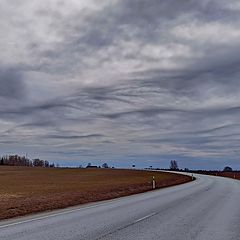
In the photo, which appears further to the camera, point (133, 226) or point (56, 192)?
point (56, 192)

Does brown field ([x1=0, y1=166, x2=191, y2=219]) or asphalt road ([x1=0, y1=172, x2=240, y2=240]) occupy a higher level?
brown field ([x1=0, y1=166, x2=191, y2=219])

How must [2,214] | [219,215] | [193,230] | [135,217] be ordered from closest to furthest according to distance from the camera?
[193,230] → [135,217] → [219,215] → [2,214]

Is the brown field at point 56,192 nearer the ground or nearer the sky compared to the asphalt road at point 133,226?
nearer the sky

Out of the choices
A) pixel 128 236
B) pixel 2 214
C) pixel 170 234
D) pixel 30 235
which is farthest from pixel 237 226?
pixel 2 214

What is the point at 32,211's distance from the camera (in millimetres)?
19812

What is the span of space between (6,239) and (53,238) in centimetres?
109

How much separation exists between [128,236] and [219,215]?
22.3 feet

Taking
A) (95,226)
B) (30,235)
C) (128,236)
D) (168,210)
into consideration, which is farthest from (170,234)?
(168,210)

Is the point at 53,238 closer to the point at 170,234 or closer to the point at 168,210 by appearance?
the point at 170,234

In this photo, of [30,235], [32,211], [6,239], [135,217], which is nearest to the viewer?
[6,239]

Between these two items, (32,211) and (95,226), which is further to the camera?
(32,211)

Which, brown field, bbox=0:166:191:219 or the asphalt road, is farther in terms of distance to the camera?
brown field, bbox=0:166:191:219

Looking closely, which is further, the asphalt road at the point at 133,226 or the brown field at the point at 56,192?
the brown field at the point at 56,192

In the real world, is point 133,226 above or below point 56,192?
below
